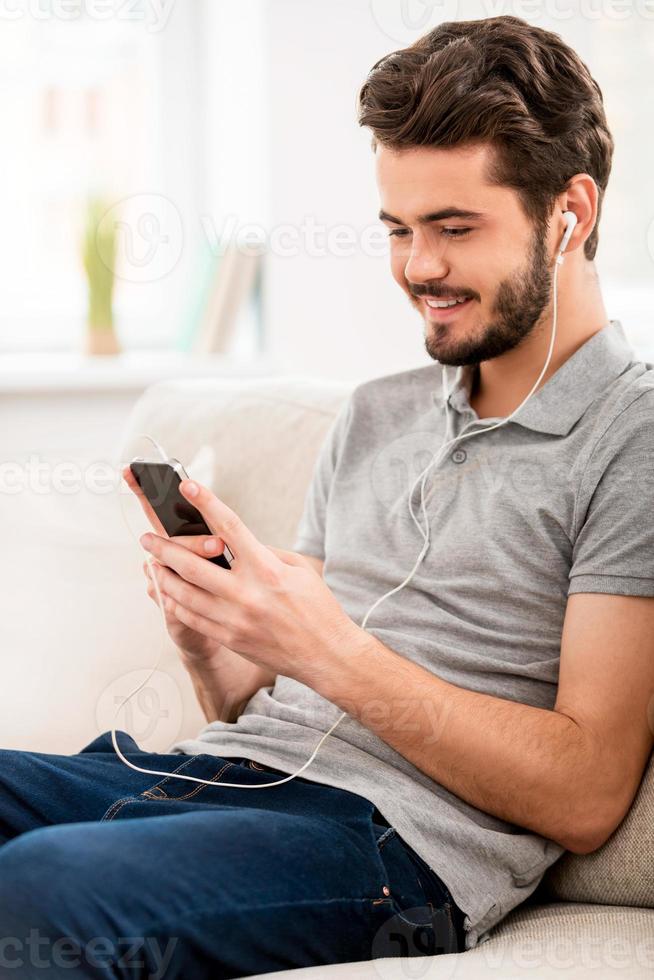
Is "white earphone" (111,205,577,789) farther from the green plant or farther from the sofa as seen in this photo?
the green plant

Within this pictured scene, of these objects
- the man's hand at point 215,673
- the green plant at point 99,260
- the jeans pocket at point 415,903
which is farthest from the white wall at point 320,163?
the jeans pocket at point 415,903

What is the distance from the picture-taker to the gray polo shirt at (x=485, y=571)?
1.08 metres

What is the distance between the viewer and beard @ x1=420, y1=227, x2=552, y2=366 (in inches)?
48.8

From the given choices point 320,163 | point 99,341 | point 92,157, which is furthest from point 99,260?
point 320,163

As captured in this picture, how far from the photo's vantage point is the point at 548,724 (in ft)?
3.43

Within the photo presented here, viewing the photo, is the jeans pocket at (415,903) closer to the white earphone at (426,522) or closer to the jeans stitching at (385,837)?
the jeans stitching at (385,837)

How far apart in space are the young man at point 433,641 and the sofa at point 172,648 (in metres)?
0.05

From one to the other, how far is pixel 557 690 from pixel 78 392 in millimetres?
1702

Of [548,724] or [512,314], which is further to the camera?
[512,314]

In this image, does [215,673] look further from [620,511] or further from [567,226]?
[567,226]

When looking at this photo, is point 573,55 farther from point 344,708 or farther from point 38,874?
point 38,874

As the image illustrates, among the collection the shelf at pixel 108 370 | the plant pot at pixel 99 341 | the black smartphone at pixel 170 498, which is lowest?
the shelf at pixel 108 370

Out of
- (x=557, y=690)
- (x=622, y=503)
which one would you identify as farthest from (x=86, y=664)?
(x=622, y=503)

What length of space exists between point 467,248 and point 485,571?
1.13 feet
